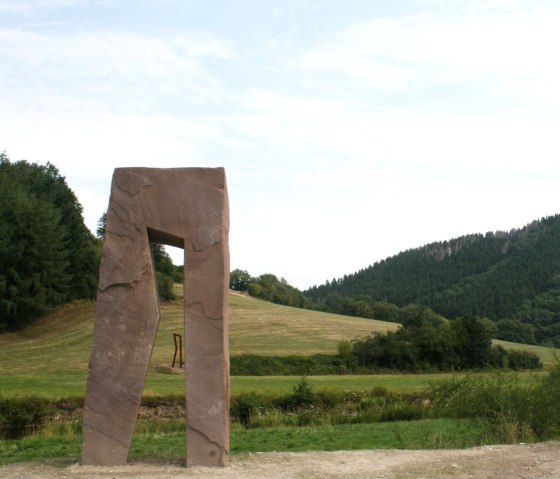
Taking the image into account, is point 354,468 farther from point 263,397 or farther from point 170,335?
point 170,335

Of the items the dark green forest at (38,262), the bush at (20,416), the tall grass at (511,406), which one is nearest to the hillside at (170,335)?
the dark green forest at (38,262)

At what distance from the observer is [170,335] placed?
1909 inches

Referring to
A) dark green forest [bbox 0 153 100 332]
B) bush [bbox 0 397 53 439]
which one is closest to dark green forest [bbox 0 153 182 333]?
dark green forest [bbox 0 153 100 332]

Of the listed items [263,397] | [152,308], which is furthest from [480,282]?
[152,308]

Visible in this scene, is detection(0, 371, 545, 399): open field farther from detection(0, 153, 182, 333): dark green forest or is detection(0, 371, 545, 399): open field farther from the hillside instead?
detection(0, 153, 182, 333): dark green forest

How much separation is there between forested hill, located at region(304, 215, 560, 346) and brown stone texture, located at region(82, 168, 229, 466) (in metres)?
64.9

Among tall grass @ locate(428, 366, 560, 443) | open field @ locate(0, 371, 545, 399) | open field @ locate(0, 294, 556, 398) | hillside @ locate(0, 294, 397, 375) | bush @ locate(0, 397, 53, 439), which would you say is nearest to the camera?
tall grass @ locate(428, 366, 560, 443)

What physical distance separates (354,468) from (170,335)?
36972mm

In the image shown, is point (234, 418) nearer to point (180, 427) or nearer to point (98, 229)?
point (180, 427)

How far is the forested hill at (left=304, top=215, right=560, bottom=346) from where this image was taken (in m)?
86.7

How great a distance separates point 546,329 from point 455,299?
85.8ft

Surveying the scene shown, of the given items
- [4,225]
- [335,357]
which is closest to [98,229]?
[4,225]

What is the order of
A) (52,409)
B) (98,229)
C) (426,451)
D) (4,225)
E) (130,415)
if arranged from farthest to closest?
(98,229)
(4,225)
(52,409)
(426,451)
(130,415)

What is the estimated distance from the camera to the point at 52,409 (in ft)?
77.7
